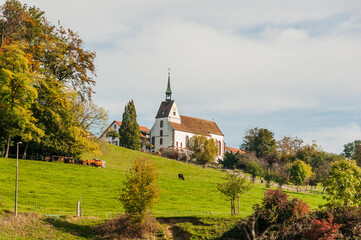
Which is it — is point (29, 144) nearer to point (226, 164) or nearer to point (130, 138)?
point (130, 138)

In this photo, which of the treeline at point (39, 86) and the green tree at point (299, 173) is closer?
the treeline at point (39, 86)

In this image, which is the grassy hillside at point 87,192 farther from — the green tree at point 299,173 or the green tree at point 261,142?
the green tree at point 261,142

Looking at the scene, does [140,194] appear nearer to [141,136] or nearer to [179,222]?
[179,222]

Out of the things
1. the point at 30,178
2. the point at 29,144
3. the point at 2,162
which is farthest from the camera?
the point at 29,144

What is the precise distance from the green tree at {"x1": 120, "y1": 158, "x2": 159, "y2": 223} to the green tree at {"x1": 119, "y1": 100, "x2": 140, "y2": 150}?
6984cm

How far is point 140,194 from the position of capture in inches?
1391

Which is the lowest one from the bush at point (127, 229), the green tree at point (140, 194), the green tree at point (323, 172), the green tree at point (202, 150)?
the bush at point (127, 229)

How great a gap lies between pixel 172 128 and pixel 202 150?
1773 cm

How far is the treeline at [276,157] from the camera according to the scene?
90312mm

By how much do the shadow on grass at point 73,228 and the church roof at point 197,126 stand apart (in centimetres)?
8955

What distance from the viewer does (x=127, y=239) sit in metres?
33.1

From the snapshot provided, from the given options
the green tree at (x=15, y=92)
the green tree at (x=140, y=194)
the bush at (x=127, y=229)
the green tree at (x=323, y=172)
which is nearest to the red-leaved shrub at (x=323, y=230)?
the bush at (x=127, y=229)

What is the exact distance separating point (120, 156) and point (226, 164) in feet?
124

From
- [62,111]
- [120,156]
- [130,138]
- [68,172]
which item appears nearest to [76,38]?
[62,111]
